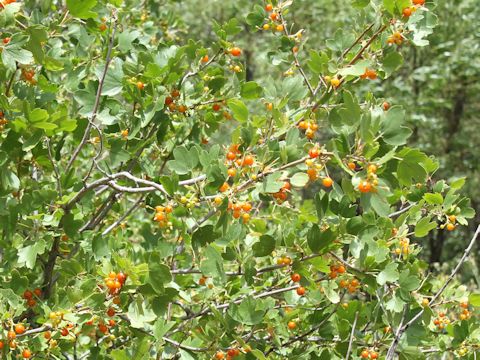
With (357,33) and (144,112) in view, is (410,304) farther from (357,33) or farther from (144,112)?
(144,112)

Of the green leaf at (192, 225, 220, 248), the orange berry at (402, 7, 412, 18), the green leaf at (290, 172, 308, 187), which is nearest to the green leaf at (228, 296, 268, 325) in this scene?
the green leaf at (192, 225, 220, 248)

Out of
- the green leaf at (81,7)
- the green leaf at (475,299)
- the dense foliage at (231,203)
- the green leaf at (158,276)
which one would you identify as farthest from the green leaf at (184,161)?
the green leaf at (475,299)

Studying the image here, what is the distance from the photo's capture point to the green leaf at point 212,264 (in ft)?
7.70

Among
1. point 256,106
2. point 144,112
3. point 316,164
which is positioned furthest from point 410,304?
point 256,106

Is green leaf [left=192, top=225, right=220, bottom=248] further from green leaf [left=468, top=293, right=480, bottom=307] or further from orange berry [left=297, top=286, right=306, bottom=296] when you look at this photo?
green leaf [left=468, top=293, right=480, bottom=307]

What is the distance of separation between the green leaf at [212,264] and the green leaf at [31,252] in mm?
640

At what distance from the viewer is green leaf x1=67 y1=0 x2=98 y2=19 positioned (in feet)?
8.64

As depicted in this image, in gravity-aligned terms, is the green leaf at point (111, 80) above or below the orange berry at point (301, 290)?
above

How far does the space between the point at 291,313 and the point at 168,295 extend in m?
0.61

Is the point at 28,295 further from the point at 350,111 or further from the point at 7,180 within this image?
the point at 350,111

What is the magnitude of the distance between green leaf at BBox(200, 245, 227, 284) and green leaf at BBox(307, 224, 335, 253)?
34 cm

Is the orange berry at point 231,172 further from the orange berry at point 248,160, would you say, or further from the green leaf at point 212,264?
the green leaf at point 212,264

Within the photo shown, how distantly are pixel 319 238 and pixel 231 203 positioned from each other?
1.05ft

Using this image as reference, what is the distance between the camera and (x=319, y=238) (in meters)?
2.22
